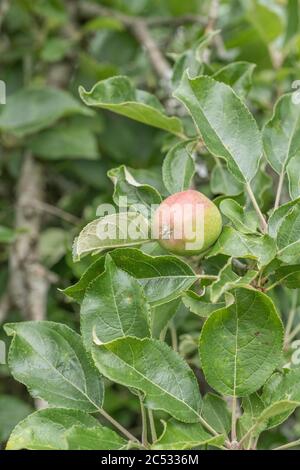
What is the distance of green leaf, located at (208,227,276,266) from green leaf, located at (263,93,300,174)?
19 centimetres

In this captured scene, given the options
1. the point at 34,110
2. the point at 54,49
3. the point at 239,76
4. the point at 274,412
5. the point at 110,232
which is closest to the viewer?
the point at 274,412

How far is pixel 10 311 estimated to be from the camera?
1.68 meters

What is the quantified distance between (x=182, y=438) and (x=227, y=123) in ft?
1.26

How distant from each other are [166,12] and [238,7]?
0.63 ft

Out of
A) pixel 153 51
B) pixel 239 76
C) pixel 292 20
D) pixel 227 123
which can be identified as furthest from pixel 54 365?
pixel 292 20

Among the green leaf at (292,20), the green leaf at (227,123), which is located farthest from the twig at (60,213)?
the green leaf at (227,123)

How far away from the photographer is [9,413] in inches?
59.6

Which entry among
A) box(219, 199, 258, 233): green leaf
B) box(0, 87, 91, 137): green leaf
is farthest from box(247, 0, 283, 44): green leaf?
box(219, 199, 258, 233): green leaf

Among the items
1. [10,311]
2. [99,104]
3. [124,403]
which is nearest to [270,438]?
[124,403]

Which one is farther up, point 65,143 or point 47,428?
point 65,143

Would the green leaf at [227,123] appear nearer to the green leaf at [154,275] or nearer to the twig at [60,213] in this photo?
the green leaf at [154,275]

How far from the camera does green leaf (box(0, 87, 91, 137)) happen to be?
158 cm

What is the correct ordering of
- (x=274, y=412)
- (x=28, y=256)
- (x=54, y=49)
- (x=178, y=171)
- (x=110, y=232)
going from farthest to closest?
(x=54, y=49) → (x=28, y=256) → (x=178, y=171) → (x=110, y=232) → (x=274, y=412)

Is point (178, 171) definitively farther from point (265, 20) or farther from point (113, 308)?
point (265, 20)
